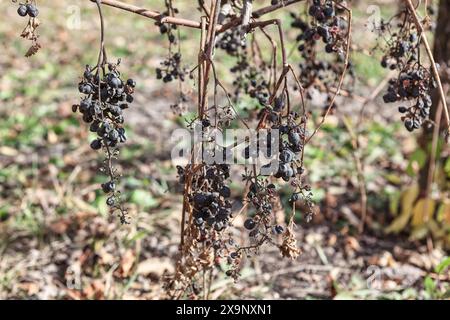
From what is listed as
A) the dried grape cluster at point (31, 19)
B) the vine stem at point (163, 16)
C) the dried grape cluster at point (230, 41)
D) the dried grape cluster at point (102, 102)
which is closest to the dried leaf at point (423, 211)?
the dried grape cluster at point (230, 41)

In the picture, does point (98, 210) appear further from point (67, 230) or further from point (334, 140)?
point (334, 140)

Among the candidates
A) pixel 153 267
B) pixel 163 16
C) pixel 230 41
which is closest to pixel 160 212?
pixel 153 267

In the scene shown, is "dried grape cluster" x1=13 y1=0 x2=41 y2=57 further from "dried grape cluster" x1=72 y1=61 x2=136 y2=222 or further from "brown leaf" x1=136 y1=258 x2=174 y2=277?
"brown leaf" x1=136 y1=258 x2=174 y2=277

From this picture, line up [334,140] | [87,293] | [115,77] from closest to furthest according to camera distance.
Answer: [115,77] < [87,293] < [334,140]

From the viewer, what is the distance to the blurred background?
282cm

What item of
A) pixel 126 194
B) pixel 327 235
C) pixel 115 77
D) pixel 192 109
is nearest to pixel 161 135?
pixel 192 109

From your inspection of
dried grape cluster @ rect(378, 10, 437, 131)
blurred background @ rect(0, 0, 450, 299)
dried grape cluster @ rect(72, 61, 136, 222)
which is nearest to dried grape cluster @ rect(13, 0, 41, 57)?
dried grape cluster @ rect(72, 61, 136, 222)

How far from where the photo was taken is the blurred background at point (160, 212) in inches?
111

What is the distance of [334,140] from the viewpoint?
4.36 metres

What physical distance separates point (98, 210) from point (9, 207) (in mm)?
510

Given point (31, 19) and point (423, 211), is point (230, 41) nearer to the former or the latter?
point (31, 19)

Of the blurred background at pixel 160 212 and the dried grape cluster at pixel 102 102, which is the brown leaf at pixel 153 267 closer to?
the blurred background at pixel 160 212

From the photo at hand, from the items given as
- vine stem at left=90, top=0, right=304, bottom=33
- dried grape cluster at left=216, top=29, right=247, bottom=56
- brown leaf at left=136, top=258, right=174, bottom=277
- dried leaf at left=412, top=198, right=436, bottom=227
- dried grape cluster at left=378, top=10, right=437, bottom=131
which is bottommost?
brown leaf at left=136, top=258, right=174, bottom=277

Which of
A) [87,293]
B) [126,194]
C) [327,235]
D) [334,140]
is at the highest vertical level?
[334,140]
